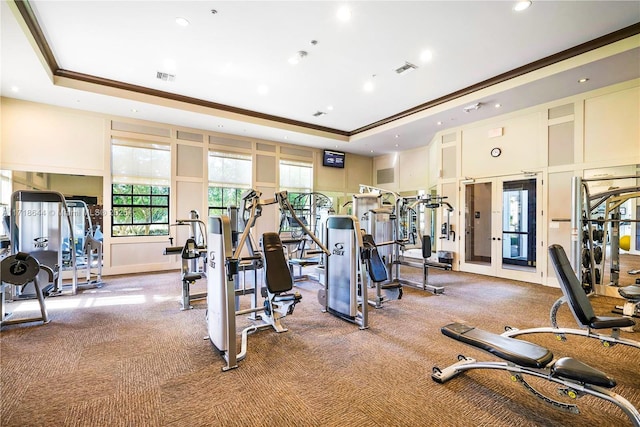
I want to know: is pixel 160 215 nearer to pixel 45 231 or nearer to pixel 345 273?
pixel 45 231

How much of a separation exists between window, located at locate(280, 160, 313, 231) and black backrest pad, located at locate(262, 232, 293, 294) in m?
5.59

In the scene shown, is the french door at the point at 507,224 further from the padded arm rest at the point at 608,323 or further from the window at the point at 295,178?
the window at the point at 295,178

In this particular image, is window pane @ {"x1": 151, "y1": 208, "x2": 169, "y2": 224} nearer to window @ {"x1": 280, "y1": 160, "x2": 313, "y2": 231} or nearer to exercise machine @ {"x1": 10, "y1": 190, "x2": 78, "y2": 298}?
→ exercise machine @ {"x1": 10, "y1": 190, "x2": 78, "y2": 298}

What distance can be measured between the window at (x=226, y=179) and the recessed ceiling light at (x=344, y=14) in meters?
5.46

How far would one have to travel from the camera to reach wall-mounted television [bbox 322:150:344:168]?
10109 mm

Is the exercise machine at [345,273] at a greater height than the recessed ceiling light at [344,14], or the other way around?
the recessed ceiling light at [344,14]

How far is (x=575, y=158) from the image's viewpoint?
573 centimetres

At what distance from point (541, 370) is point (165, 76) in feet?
21.8

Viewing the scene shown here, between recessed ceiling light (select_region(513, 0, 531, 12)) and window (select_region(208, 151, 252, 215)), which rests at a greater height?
recessed ceiling light (select_region(513, 0, 531, 12))

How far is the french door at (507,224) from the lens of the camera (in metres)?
6.59

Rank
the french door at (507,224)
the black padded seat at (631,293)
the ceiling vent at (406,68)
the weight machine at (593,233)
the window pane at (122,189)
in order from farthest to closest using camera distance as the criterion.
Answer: the window pane at (122,189)
the french door at (507,224)
the ceiling vent at (406,68)
the weight machine at (593,233)
the black padded seat at (631,293)

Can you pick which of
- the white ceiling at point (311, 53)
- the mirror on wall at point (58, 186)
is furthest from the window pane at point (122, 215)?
the white ceiling at point (311, 53)

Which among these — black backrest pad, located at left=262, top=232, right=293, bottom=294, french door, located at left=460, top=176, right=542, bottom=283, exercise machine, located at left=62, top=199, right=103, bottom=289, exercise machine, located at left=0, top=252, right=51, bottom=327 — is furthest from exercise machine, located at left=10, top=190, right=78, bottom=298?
french door, located at left=460, top=176, right=542, bottom=283

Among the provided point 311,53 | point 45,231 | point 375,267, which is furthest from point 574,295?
point 45,231
